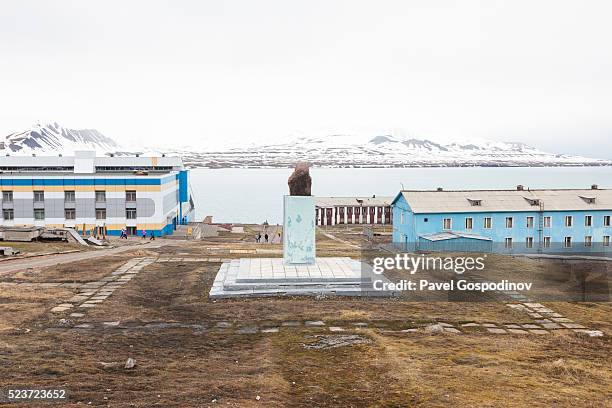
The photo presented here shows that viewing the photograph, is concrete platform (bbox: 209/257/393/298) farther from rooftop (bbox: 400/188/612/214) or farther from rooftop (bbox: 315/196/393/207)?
rooftop (bbox: 315/196/393/207)

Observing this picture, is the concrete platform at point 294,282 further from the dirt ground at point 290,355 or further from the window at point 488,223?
the window at point 488,223

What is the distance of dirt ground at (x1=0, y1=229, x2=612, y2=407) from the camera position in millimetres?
15891

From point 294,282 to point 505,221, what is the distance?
37590 millimetres

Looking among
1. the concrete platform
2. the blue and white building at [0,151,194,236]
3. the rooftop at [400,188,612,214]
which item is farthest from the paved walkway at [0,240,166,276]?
the rooftop at [400,188,612,214]

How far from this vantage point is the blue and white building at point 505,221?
194 ft

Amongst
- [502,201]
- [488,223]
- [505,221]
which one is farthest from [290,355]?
[502,201]

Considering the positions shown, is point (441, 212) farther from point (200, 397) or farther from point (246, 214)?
point (246, 214)

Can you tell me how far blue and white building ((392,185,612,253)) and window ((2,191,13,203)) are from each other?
47259mm

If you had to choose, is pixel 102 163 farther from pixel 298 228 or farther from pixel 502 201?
pixel 298 228

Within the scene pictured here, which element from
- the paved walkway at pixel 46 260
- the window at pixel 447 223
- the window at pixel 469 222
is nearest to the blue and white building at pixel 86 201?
the paved walkway at pixel 46 260

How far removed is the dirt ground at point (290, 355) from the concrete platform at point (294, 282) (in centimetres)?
102

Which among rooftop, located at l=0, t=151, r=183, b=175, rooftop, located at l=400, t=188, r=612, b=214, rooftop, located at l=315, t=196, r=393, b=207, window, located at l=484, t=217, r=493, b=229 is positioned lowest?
window, located at l=484, t=217, r=493, b=229

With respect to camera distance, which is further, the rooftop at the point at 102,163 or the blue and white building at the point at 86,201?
the rooftop at the point at 102,163

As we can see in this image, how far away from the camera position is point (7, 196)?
7075cm
